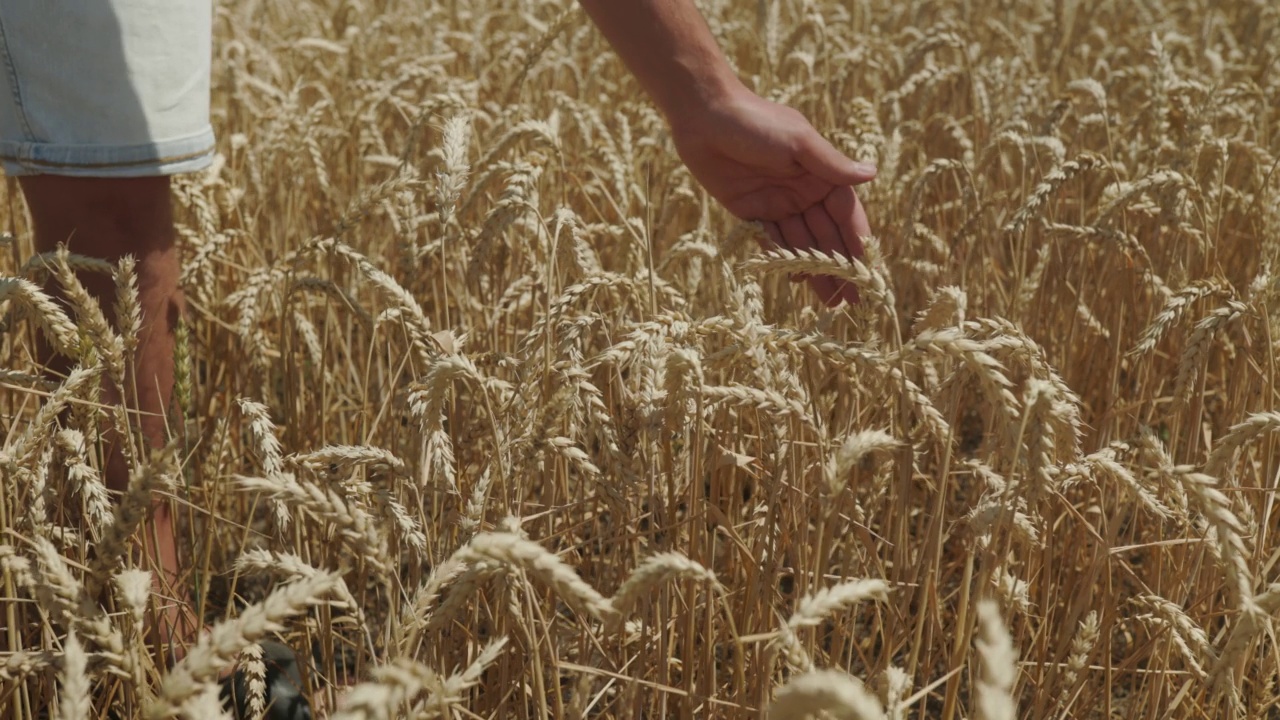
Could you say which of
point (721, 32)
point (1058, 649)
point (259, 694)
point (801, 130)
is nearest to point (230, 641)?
point (259, 694)

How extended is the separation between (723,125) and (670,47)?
0.10 metres

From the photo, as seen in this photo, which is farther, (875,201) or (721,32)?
(721,32)

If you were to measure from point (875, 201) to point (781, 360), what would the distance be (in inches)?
37.2

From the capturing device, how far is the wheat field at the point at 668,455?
0.84 m

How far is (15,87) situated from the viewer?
48.4 inches

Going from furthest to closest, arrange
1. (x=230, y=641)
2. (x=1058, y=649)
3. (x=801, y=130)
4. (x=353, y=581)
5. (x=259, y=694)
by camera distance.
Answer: (x=353, y=581)
(x=801, y=130)
(x=1058, y=649)
(x=259, y=694)
(x=230, y=641)

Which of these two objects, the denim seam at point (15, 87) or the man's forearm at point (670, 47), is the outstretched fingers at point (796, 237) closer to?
the man's forearm at point (670, 47)

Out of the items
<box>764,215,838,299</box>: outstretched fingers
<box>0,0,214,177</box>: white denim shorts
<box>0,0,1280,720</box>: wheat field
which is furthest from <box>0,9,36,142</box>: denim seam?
<box>764,215,838,299</box>: outstretched fingers

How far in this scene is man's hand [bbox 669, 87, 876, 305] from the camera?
1332 millimetres

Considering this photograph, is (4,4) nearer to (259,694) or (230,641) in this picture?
(259,694)

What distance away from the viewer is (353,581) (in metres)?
1.74

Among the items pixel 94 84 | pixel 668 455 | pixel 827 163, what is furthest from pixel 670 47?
pixel 94 84

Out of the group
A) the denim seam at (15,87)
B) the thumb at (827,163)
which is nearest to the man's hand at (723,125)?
the thumb at (827,163)

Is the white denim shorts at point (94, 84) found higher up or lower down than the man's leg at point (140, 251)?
higher up
